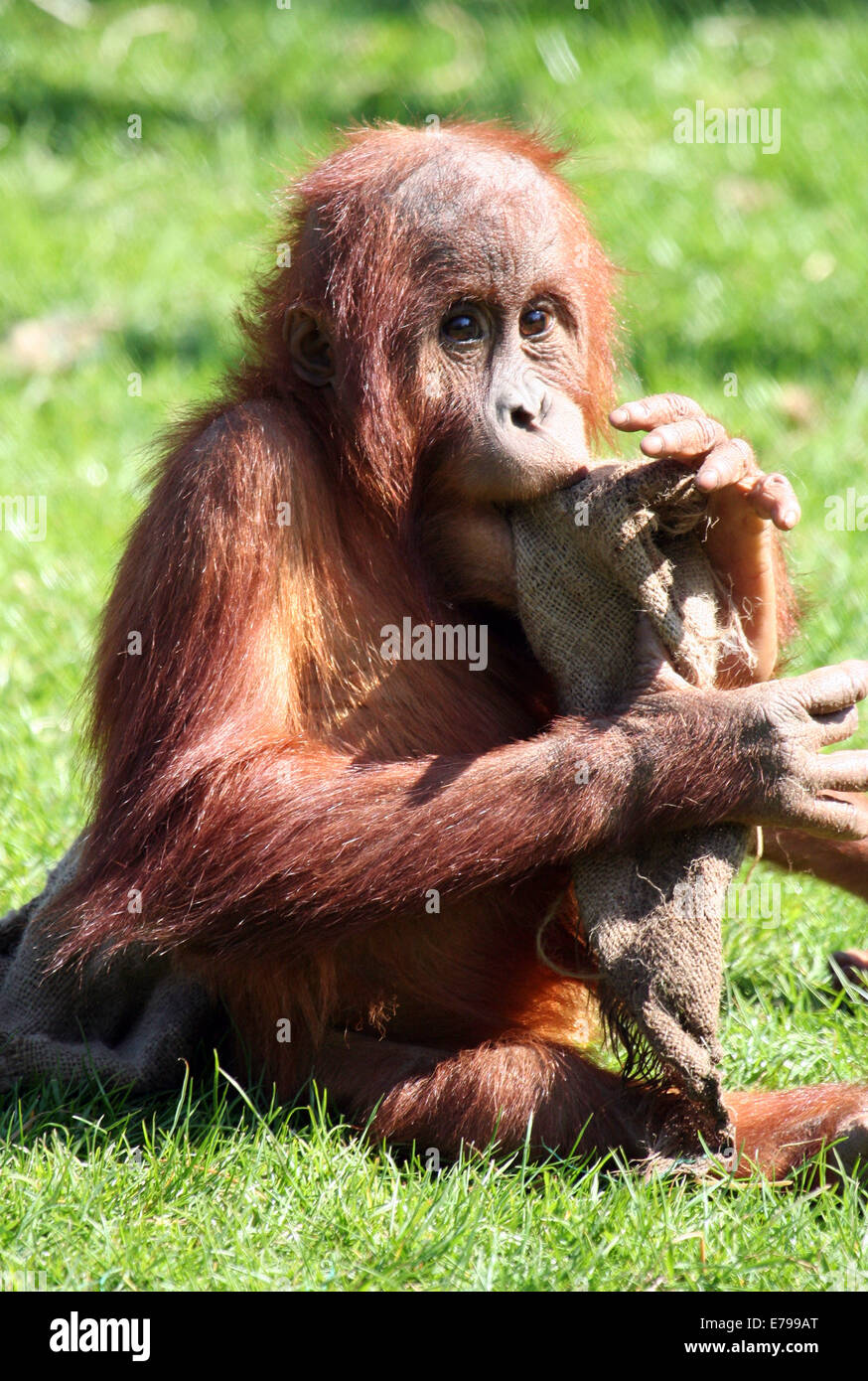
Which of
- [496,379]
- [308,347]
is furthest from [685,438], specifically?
[308,347]

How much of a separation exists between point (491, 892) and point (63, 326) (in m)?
5.59

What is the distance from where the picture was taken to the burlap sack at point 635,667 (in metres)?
3.47

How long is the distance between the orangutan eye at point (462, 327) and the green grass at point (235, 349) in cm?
107

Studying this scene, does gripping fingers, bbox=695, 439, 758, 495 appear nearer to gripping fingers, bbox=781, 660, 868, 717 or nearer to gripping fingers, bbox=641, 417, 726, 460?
gripping fingers, bbox=641, 417, 726, 460

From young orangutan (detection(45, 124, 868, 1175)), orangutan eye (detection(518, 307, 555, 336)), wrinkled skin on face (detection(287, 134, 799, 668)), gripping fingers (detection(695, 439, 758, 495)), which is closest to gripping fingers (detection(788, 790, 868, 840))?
young orangutan (detection(45, 124, 868, 1175))

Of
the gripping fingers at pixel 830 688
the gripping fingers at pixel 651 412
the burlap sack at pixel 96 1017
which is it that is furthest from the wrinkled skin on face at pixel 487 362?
the burlap sack at pixel 96 1017

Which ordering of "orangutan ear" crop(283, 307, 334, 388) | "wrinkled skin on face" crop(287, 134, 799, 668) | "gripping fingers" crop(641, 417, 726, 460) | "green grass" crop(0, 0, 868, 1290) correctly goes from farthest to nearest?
"orangutan ear" crop(283, 307, 334, 388), "wrinkled skin on face" crop(287, 134, 799, 668), "gripping fingers" crop(641, 417, 726, 460), "green grass" crop(0, 0, 868, 1290)

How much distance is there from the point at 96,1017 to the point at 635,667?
1665 millimetres

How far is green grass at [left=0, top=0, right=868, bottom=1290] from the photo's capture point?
3.30 metres

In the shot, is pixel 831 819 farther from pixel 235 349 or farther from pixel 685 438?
pixel 235 349

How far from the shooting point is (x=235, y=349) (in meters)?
8.30

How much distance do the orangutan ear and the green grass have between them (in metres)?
1.09

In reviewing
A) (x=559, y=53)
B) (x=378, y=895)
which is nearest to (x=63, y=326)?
(x=559, y=53)

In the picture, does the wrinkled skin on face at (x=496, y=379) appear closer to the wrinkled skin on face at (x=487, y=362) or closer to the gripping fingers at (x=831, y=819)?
the wrinkled skin on face at (x=487, y=362)
